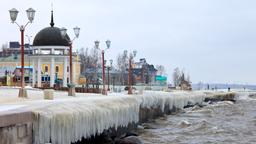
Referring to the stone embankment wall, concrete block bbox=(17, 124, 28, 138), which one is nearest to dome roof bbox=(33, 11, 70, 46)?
the stone embankment wall

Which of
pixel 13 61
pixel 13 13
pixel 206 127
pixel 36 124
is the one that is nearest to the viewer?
pixel 36 124

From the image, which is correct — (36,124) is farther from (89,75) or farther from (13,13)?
(89,75)

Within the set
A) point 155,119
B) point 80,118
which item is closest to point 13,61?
point 155,119

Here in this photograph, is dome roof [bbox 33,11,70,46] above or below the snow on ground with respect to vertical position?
above

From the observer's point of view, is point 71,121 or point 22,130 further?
point 71,121

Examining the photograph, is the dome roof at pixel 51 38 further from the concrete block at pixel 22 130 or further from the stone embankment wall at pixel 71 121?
the concrete block at pixel 22 130

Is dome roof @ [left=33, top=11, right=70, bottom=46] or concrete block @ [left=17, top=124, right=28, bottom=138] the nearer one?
concrete block @ [left=17, top=124, right=28, bottom=138]

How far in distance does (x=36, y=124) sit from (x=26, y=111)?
791 millimetres

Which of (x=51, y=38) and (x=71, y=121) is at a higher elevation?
(x=51, y=38)

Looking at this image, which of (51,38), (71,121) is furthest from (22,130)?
(51,38)

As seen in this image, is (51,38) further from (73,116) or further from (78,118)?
(73,116)

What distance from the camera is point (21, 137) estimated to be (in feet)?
57.8

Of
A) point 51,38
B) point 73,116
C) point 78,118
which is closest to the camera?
point 73,116

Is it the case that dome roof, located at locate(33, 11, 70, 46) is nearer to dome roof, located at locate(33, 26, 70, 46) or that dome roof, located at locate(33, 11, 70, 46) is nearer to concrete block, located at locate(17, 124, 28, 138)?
dome roof, located at locate(33, 26, 70, 46)
